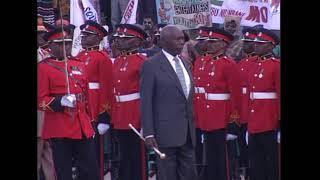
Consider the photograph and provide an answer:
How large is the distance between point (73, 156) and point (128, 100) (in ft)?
2.38

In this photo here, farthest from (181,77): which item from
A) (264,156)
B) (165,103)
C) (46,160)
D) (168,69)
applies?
(46,160)

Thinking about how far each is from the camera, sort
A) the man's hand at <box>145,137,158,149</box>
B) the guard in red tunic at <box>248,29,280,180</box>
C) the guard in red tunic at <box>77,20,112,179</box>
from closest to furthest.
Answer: the man's hand at <box>145,137,158,149</box>, the guard in red tunic at <box>248,29,280,180</box>, the guard in red tunic at <box>77,20,112,179</box>

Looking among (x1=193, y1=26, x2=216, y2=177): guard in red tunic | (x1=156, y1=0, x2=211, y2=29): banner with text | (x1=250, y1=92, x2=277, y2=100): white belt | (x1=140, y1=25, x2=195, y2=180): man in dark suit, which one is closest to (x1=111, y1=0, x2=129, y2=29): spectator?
(x1=156, y1=0, x2=211, y2=29): banner with text

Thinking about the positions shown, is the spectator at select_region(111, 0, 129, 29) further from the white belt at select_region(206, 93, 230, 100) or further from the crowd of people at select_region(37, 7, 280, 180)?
the white belt at select_region(206, 93, 230, 100)

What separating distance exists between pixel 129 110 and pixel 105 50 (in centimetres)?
58

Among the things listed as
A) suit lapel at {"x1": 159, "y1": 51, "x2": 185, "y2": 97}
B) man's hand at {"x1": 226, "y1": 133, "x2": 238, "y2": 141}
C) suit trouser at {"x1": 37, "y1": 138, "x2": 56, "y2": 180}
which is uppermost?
suit lapel at {"x1": 159, "y1": 51, "x2": 185, "y2": 97}

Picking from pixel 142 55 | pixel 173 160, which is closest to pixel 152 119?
pixel 173 160

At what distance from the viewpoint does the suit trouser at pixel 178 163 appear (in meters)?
8.24

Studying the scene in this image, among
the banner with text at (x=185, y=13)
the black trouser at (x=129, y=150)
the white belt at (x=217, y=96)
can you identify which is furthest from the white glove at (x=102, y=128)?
the banner with text at (x=185, y=13)

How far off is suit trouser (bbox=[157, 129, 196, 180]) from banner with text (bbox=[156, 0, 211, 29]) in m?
1.09

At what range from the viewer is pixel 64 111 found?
8.49 metres

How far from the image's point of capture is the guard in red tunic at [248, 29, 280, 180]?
882cm

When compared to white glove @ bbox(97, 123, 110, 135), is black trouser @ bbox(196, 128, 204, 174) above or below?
below

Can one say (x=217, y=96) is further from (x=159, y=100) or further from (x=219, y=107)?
(x=159, y=100)
